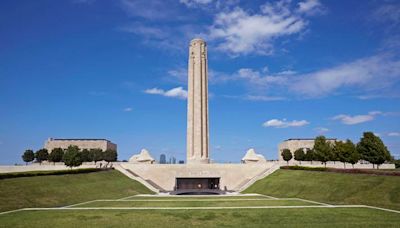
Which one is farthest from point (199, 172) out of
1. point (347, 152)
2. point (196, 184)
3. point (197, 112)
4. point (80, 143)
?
point (80, 143)

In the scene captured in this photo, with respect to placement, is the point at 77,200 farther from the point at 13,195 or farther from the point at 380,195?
the point at 380,195

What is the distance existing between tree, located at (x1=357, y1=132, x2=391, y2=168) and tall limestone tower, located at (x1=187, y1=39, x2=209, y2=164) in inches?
1124

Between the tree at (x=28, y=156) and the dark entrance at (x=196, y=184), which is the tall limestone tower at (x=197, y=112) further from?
the tree at (x=28, y=156)

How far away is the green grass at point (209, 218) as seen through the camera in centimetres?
1694

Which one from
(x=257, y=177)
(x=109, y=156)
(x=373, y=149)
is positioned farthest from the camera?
(x=109, y=156)

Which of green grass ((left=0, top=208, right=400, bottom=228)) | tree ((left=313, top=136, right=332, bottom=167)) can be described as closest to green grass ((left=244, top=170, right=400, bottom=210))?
green grass ((left=0, top=208, right=400, bottom=228))

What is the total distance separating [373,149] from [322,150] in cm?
921

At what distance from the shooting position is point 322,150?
172 feet

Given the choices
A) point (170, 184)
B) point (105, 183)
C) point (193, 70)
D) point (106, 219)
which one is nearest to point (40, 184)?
point (105, 183)

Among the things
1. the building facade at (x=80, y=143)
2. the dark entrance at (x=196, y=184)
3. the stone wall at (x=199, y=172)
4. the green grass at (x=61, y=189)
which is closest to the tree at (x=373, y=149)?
the stone wall at (x=199, y=172)

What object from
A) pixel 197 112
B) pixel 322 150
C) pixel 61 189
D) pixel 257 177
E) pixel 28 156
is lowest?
pixel 61 189

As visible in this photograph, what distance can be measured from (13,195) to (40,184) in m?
5.13

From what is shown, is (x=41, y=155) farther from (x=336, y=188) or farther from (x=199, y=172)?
(x=336, y=188)

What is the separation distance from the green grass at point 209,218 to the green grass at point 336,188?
565 cm
